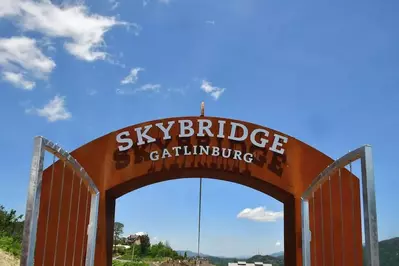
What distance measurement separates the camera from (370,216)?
3.49 m

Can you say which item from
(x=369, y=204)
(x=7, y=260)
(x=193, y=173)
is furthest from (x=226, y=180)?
(x=7, y=260)

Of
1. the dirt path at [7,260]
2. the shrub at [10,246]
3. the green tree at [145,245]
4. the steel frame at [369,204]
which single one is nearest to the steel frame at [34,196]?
the steel frame at [369,204]

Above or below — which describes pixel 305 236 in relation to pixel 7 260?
above

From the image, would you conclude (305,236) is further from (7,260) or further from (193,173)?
(7,260)

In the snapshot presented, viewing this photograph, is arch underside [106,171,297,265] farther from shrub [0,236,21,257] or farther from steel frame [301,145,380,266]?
shrub [0,236,21,257]

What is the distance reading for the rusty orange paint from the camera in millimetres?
6309

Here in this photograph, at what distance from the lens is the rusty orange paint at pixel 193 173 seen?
631 centimetres

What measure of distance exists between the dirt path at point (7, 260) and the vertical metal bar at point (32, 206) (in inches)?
465

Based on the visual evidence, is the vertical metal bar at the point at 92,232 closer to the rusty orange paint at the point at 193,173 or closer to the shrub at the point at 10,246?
the rusty orange paint at the point at 193,173

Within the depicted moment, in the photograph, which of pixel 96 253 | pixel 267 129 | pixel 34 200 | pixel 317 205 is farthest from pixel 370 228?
pixel 96 253

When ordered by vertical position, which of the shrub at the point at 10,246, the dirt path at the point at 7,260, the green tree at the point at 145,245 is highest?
the green tree at the point at 145,245

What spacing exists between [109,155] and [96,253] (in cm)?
134

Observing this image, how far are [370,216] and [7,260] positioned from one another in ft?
45.1

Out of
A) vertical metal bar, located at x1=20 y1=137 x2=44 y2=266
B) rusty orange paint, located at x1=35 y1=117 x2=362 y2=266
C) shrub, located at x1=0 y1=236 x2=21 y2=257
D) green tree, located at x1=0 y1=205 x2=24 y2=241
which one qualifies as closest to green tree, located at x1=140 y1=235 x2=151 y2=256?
green tree, located at x1=0 y1=205 x2=24 y2=241
